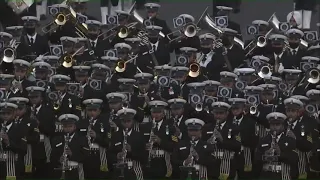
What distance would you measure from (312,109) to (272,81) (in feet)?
2.83

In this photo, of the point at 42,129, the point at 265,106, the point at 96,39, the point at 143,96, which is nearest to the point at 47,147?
the point at 42,129

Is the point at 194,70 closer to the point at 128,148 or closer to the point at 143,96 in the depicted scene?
the point at 143,96

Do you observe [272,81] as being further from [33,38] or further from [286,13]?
[33,38]

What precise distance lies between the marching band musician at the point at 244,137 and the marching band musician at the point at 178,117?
84 centimetres

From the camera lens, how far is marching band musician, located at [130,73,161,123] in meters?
26.3

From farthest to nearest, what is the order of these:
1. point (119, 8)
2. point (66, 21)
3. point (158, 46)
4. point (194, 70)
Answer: point (119, 8) < point (66, 21) < point (158, 46) < point (194, 70)

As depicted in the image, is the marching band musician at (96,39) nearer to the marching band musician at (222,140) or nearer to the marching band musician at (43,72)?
the marching band musician at (43,72)

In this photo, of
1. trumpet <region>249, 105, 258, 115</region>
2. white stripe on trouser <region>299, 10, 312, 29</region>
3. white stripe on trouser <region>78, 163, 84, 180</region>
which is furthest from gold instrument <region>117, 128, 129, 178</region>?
white stripe on trouser <region>299, 10, 312, 29</region>

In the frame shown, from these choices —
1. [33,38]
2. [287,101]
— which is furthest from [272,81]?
[33,38]

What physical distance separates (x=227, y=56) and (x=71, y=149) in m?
3.40

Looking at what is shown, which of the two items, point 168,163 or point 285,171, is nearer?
point 285,171

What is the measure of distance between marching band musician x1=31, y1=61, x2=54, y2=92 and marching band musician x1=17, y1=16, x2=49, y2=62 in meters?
0.56

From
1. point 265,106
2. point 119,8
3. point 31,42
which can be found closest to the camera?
point 265,106

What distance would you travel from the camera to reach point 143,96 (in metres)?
26.4
